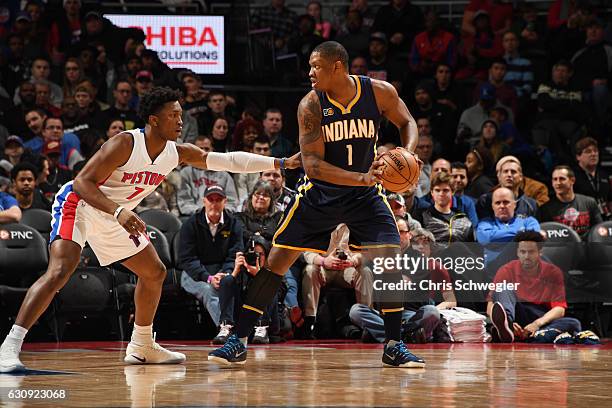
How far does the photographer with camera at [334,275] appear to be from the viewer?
970cm

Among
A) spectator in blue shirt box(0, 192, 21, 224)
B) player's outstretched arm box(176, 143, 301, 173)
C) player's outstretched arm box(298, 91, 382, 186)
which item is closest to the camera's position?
player's outstretched arm box(298, 91, 382, 186)

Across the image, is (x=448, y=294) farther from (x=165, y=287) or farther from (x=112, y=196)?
(x=112, y=196)

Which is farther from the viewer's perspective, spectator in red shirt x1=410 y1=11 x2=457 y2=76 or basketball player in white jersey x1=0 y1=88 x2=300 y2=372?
spectator in red shirt x1=410 y1=11 x2=457 y2=76

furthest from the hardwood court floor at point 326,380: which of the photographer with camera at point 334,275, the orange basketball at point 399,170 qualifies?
the photographer with camera at point 334,275

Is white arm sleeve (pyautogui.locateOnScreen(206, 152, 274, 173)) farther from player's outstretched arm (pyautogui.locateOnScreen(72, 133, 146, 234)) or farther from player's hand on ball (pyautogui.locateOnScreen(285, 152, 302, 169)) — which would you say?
player's outstretched arm (pyautogui.locateOnScreen(72, 133, 146, 234))

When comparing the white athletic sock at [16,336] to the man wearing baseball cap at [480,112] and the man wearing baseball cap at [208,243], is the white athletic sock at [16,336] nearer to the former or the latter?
the man wearing baseball cap at [208,243]

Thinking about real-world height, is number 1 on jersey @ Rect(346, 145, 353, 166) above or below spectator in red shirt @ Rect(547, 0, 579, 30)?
below

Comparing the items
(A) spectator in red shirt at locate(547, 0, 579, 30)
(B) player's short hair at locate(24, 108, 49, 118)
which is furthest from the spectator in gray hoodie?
(A) spectator in red shirt at locate(547, 0, 579, 30)

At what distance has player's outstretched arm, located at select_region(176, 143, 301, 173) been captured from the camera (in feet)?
22.0

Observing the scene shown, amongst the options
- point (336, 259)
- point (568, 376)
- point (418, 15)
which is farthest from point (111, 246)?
point (418, 15)

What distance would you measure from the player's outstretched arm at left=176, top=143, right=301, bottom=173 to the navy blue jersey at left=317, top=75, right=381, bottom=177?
336 millimetres

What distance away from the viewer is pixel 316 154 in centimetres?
639

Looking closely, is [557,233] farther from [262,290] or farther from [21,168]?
[21,168]

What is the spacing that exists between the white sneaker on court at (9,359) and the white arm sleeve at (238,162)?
174 cm
